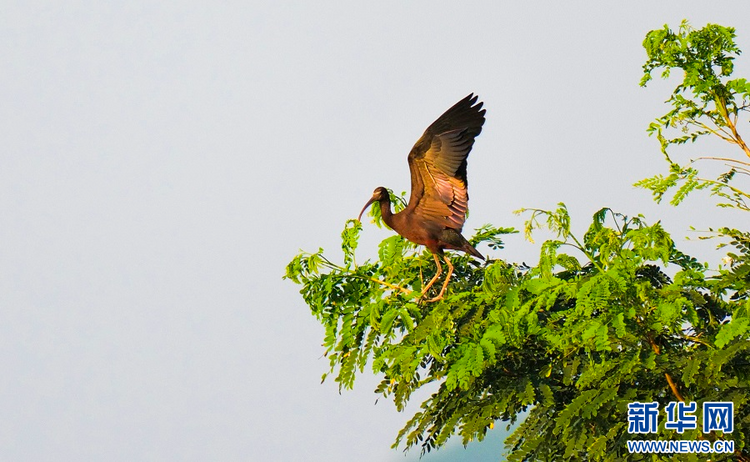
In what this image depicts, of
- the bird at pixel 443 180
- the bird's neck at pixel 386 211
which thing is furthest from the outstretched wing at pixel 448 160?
the bird's neck at pixel 386 211

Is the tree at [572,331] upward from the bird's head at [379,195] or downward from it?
downward

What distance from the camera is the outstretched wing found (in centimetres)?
1002

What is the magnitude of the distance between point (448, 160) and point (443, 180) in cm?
23

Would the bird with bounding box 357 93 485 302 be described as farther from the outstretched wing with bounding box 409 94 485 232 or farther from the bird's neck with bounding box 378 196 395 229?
the bird's neck with bounding box 378 196 395 229

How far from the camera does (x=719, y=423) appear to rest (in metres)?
7.62

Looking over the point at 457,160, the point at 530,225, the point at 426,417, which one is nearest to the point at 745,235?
the point at 530,225

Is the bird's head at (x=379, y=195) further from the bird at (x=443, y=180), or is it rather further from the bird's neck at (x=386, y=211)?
the bird at (x=443, y=180)

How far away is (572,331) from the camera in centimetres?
763

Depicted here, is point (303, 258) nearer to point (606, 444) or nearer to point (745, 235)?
point (606, 444)

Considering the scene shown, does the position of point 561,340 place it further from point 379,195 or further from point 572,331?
point 379,195

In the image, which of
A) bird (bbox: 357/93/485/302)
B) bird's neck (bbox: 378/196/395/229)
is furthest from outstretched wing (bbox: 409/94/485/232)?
bird's neck (bbox: 378/196/395/229)

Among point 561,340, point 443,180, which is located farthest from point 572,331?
point 443,180

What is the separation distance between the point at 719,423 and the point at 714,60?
13.2 feet

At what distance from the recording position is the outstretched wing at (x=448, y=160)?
1002 cm
